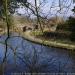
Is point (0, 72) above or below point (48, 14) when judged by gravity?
below

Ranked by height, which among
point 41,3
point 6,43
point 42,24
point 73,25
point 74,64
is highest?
point 41,3

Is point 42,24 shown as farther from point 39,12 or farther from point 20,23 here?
point 20,23

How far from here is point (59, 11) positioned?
318cm

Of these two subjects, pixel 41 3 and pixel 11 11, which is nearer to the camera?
pixel 41 3

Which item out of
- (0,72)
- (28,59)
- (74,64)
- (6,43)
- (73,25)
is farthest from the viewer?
(73,25)

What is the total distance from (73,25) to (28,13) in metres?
12.8

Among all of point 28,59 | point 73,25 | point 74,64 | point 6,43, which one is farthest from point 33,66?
point 73,25

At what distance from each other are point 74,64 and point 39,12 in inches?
299

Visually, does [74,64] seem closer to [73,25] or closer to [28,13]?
[73,25]

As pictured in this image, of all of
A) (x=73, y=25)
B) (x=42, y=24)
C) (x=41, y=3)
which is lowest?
(x=73, y=25)

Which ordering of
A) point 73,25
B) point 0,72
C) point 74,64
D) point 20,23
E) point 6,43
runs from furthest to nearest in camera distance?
point 73,25, point 74,64, point 20,23, point 0,72, point 6,43

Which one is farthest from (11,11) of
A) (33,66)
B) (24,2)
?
(33,66)

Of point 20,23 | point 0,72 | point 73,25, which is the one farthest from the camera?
point 73,25

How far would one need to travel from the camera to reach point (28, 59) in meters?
3.42
